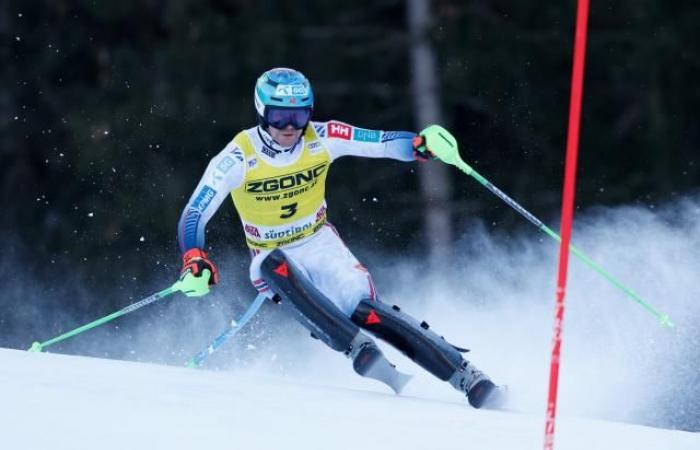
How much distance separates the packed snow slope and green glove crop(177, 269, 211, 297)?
1.27 feet

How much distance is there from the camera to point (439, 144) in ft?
23.9

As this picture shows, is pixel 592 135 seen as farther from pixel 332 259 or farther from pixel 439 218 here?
pixel 332 259

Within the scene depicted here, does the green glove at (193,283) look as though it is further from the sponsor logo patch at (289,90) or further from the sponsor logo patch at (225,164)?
the sponsor logo patch at (289,90)

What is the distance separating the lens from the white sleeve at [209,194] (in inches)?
274

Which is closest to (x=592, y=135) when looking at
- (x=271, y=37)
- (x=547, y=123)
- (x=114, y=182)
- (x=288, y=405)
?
(x=547, y=123)

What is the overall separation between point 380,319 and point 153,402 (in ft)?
4.74

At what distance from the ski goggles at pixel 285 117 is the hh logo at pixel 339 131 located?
0.28 meters

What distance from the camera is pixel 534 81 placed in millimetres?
16953

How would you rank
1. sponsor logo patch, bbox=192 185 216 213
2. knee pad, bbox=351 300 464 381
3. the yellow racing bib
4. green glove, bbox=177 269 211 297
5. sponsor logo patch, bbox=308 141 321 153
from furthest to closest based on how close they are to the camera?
1. sponsor logo patch, bbox=308 141 321 153
2. the yellow racing bib
3. sponsor logo patch, bbox=192 185 216 213
4. knee pad, bbox=351 300 464 381
5. green glove, bbox=177 269 211 297

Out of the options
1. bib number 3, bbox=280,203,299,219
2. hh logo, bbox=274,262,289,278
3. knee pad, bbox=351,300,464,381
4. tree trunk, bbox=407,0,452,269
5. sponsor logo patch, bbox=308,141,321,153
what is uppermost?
tree trunk, bbox=407,0,452,269

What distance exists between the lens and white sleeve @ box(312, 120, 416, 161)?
24.4 ft

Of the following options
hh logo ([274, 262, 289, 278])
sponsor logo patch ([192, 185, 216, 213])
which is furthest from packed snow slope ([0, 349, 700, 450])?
sponsor logo patch ([192, 185, 216, 213])

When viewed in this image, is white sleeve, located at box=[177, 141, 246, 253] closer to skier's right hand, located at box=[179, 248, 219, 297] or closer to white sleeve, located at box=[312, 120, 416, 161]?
skier's right hand, located at box=[179, 248, 219, 297]

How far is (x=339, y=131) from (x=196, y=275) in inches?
45.6
